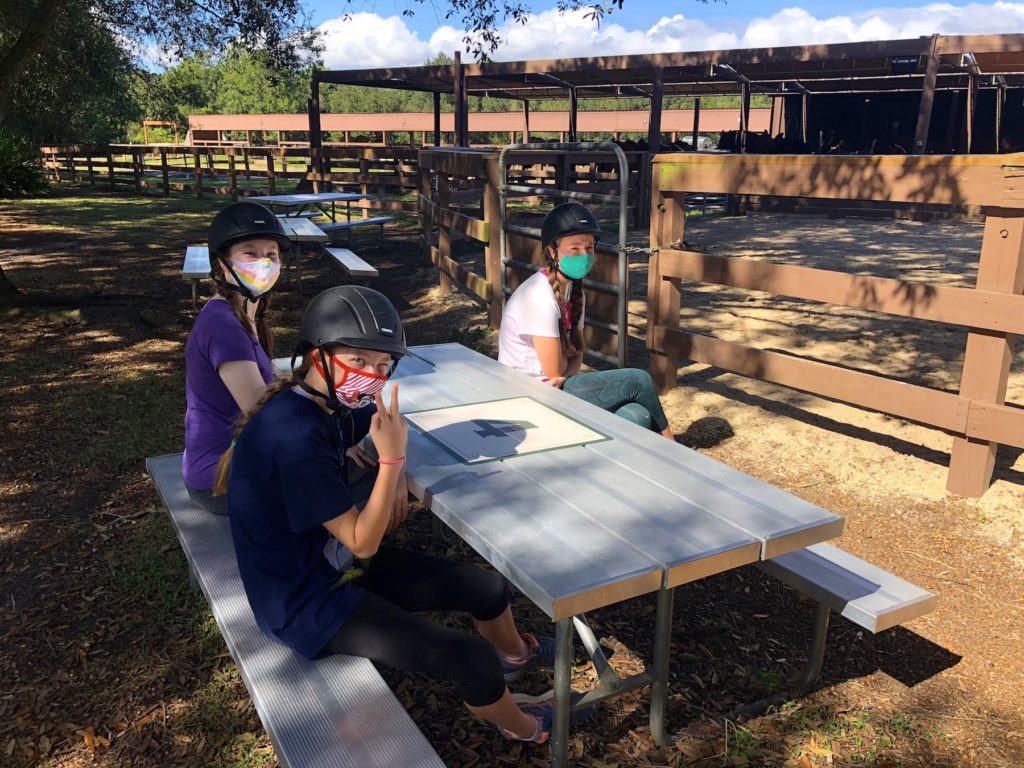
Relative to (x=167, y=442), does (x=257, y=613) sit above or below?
above

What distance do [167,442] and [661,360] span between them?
3.47 m

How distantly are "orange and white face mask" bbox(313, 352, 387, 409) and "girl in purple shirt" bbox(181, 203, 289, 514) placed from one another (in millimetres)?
827

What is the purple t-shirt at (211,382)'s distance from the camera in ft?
10.5

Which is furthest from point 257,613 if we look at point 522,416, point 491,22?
point 491,22

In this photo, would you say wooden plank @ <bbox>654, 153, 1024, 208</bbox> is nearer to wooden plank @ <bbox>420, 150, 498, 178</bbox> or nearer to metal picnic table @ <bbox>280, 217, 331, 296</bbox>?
wooden plank @ <bbox>420, 150, 498, 178</bbox>

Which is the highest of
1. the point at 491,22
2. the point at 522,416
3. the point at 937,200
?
the point at 491,22

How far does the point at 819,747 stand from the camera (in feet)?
9.52

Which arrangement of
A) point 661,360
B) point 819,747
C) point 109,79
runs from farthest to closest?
point 109,79, point 661,360, point 819,747

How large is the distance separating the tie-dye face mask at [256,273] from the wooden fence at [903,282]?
10.1 ft

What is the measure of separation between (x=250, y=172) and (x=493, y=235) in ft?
57.1

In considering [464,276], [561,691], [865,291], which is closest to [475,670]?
[561,691]

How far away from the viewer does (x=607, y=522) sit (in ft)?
7.72

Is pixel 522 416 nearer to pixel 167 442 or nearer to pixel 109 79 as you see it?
pixel 167 442

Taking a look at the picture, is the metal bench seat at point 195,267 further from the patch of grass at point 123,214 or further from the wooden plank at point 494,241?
the patch of grass at point 123,214
